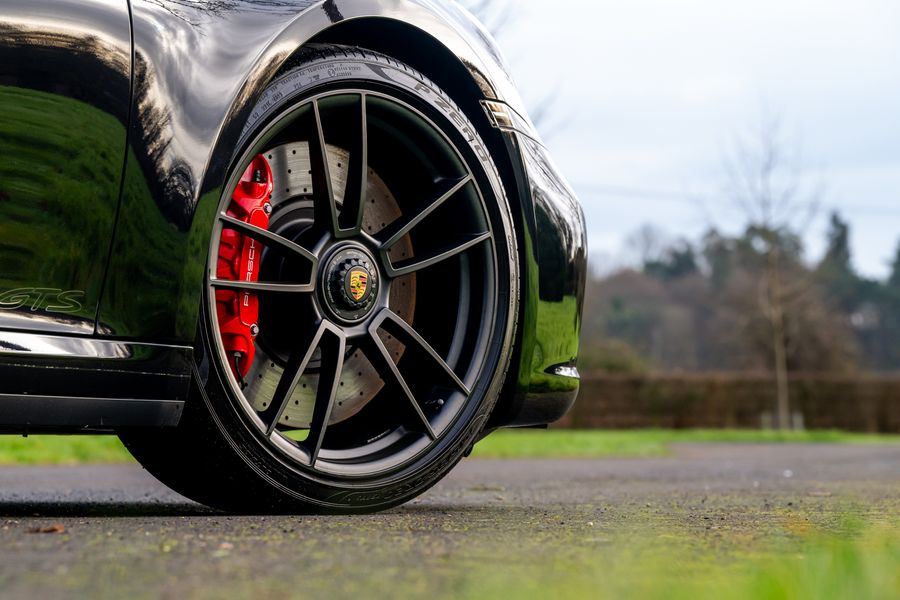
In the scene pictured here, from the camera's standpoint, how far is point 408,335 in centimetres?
295

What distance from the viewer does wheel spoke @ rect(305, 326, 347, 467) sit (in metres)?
2.78

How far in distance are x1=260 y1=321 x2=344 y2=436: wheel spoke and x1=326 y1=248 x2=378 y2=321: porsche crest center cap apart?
75mm

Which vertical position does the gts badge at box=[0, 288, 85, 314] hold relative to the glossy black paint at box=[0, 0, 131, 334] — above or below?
below

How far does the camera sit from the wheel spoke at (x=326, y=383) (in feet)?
9.11

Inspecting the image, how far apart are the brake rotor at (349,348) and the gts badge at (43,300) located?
57cm

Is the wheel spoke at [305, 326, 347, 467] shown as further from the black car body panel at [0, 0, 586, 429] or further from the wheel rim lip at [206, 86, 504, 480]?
the black car body panel at [0, 0, 586, 429]

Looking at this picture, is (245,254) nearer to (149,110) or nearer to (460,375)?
(149,110)

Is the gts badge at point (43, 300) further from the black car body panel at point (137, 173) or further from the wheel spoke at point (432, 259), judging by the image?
the wheel spoke at point (432, 259)

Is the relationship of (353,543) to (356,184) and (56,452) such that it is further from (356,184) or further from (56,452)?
(56,452)

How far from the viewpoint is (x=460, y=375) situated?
10.2 ft

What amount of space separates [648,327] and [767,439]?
4717 centimetres

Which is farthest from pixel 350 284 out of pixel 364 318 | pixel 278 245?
pixel 278 245

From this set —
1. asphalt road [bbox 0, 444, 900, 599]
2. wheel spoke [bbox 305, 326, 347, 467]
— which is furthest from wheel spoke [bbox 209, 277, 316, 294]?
asphalt road [bbox 0, 444, 900, 599]

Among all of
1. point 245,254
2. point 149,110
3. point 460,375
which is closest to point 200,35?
point 149,110
